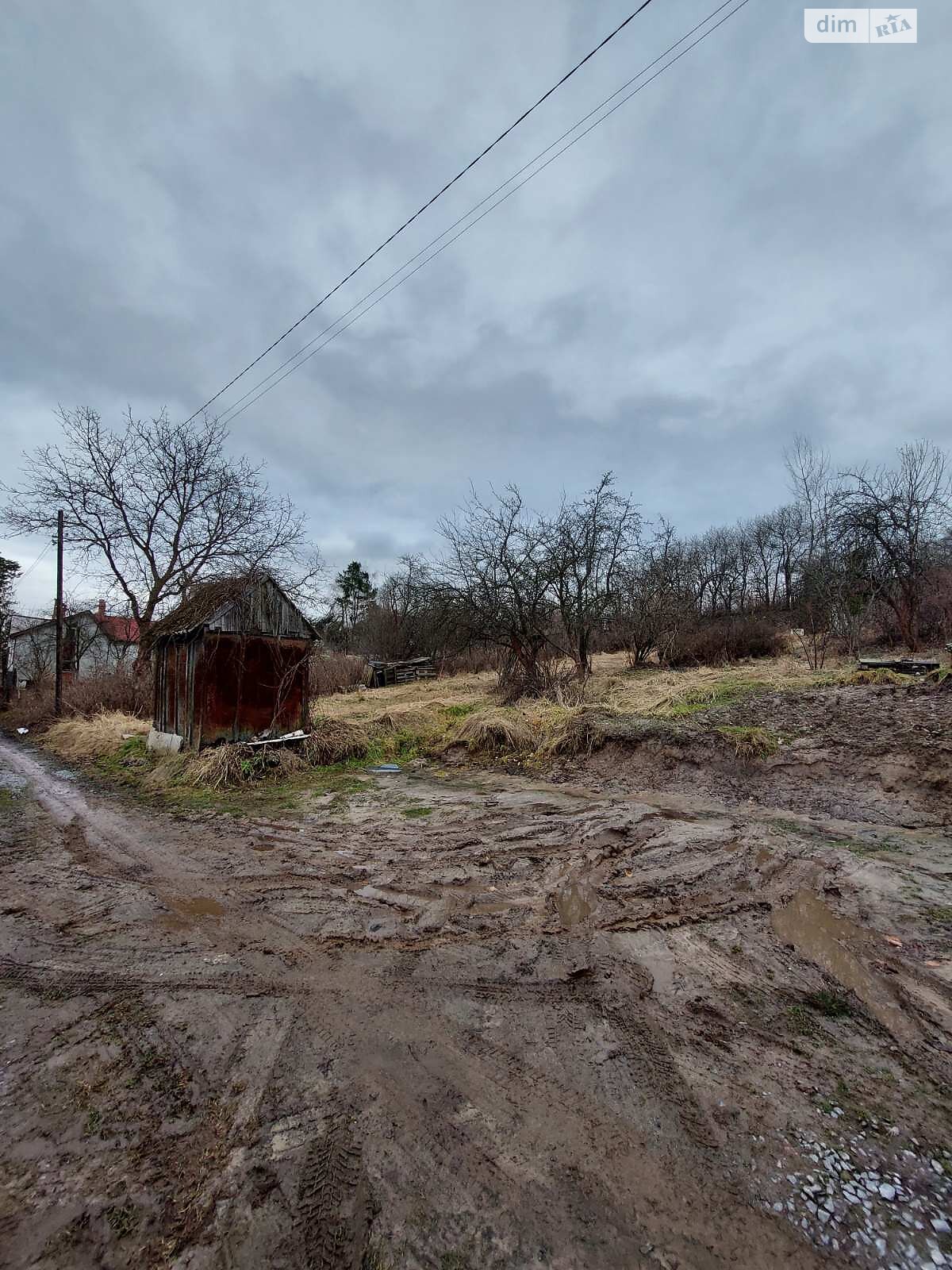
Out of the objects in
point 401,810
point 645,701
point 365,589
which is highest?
point 365,589

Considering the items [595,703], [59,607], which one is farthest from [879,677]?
[59,607]

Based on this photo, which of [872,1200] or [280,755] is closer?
[872,1200]

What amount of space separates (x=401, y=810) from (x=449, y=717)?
545 centimetres

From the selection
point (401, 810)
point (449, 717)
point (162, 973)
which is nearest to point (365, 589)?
point (449, 717)

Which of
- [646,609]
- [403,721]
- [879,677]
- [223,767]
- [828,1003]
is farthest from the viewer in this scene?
[646,609]

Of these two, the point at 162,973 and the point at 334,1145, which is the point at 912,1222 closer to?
the point at 334,1145

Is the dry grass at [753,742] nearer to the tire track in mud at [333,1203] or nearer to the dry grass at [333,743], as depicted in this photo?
the dry grass at [333,743]

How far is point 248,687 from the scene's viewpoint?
9.77 metres

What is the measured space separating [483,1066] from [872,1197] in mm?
1392

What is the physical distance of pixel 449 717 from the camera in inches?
478

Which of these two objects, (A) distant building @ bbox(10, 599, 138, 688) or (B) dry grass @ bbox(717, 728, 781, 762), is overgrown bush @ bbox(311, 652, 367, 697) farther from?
(B) dry grass @ bbox(717, 728, 781, 762)

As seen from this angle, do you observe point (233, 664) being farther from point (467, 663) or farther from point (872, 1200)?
point (467, 663)

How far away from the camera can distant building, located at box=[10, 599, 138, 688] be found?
2533 centimetres

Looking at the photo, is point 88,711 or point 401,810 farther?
point 88,711
